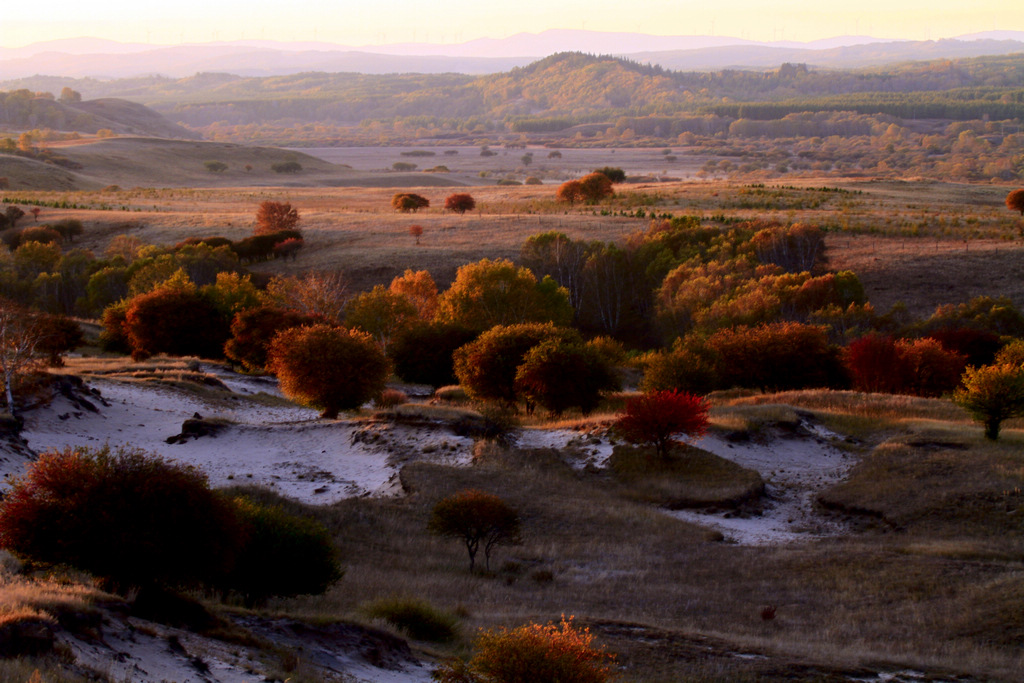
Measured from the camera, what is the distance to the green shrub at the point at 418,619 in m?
12.8

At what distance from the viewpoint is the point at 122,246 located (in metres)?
71.2

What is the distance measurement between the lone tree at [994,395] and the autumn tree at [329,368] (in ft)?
64.9

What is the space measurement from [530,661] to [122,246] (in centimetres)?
7259

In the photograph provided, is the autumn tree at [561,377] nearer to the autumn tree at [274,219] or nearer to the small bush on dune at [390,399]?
the small bush on dune at [390,399]

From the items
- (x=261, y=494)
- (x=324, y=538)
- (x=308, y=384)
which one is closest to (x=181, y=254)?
(x=308, y=384)

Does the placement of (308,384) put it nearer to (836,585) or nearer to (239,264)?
(836,585)

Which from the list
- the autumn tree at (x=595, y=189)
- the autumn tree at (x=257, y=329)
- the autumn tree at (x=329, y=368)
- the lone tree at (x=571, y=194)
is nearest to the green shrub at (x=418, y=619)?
the autumn tree at (x=329, y=368)

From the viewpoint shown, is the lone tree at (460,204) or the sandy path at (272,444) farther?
the lone tree at (460,204)

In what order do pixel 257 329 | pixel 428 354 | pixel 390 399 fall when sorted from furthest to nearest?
pixel 257 329
pixel 428 354
pixel 390 399

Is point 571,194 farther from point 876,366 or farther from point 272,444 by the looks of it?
point 272,444

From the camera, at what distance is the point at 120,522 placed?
10.9 meters

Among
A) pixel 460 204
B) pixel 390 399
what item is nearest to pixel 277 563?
pixel 390 399

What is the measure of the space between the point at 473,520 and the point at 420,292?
36.4 meters

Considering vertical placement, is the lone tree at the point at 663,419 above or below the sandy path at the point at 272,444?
above
